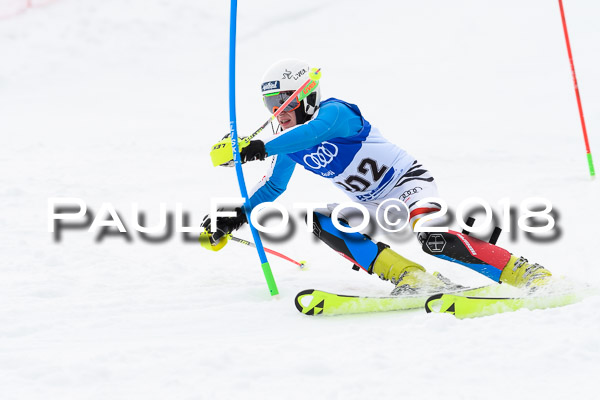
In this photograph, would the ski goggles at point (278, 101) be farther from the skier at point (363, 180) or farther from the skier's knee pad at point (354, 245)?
the skier's knee pad at point (354, 245)

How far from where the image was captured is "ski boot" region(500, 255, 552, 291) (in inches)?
141

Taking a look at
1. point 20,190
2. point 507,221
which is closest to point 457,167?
point 507,221

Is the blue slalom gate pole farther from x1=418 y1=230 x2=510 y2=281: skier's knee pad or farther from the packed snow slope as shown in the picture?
x1=418 y1=230 x2=510 y2=281: skier's knee pad

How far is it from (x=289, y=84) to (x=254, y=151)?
1.93ft

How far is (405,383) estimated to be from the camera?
7.57 feet

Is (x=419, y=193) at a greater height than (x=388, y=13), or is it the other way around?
(x=388, y=13)

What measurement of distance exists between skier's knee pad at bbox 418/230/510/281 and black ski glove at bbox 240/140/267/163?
1024 mm

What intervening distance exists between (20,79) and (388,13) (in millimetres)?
8212

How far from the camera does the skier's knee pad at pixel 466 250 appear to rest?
12.3ft

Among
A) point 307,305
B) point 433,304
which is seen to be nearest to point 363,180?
point 307,305

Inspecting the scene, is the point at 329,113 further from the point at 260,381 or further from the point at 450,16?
the point at 450,16

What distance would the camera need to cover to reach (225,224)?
4.19 m

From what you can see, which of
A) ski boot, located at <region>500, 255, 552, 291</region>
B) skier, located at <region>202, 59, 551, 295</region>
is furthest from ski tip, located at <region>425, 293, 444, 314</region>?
ski boot, located at <region>500, 255, 552, 291</region>

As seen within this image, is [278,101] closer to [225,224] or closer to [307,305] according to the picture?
[225,224]
